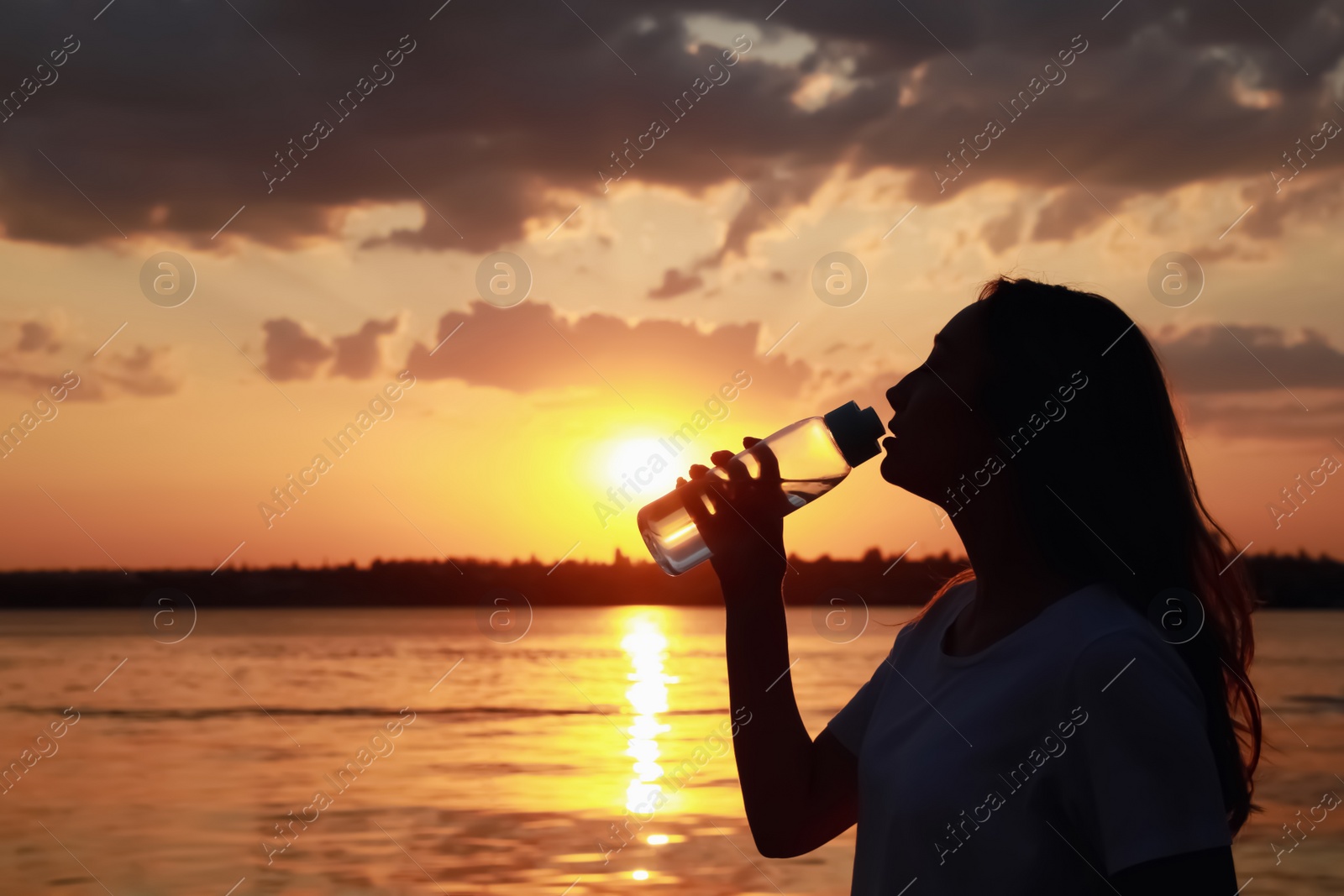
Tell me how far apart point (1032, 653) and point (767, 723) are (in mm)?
689

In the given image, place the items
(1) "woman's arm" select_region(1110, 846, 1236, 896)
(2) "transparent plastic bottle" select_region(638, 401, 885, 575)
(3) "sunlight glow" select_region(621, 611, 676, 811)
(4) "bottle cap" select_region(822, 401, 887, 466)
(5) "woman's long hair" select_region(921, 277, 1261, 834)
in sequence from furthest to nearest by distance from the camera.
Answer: (3) "sunlight glow" select_region(621, 611, 676, 811)
(2) "transparent plastic bottle" select_region(638, 401, 885, 575)
(4) "bottle cap" select_region(822, 401, 887, 466)
(5) "woman's long hair" select_region(921, 277, 1261, 834)
(1) "woman's arm" select_region(1110, 846, 1236, 896)

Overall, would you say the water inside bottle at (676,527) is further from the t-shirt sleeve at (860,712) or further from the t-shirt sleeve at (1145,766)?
the t-shirt sleeve at (1145,766)

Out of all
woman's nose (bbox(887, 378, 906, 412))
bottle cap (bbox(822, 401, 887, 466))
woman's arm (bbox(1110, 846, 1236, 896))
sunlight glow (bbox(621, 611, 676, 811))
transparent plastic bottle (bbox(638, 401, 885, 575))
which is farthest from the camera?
sunlight glow (bbox(621, 611, 676, 811))

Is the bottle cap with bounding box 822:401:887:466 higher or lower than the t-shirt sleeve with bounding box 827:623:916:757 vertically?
higher

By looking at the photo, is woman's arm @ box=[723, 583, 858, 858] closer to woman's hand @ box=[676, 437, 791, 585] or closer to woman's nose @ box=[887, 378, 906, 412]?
woman's hand @ box=[676, 437, 791, 585]

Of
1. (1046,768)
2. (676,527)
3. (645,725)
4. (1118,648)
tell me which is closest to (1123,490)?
(1118,648)

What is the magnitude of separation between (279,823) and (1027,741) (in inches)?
370

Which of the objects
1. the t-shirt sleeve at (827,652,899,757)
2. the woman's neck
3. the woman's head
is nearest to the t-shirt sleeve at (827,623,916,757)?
the t-shirt sleeve at (827,652,899,757)

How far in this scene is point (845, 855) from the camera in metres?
9.02

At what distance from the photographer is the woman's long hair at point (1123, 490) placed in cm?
168

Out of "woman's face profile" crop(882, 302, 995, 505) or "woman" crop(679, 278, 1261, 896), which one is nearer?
"woman" crop(679, 278, 1261, 896)

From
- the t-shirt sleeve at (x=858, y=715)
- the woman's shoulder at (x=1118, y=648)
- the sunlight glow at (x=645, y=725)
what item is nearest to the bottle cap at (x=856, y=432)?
the t-shirt sleeve at (x=858, y=715)

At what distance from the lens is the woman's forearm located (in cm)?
215

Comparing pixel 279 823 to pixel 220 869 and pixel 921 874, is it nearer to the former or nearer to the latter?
pixel 220 869
